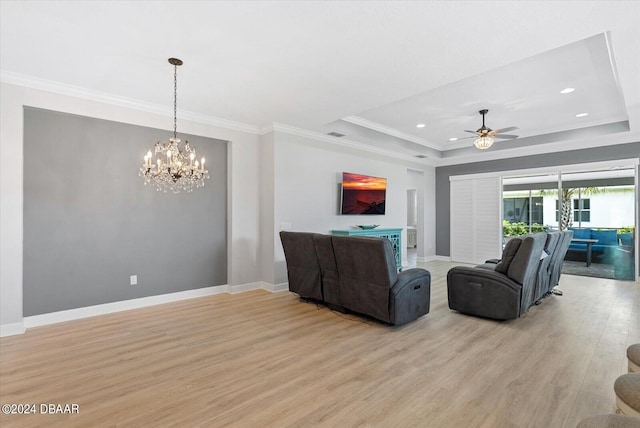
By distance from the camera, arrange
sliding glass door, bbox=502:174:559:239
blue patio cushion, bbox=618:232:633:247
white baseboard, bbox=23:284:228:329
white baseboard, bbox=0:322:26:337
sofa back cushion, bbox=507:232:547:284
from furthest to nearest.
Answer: sliding glass door, bbox=502:174:559:239
blue patio cushion, bbox=618:232:633:247
white baseboard, bbox=23:284:228:329
sofa back cushion, bbox=507:232:547:284
white baseboard, bbox=0:322:26:337

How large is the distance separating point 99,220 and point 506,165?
8.33 m

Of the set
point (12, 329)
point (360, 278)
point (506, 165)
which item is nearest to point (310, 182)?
point (360, 278)

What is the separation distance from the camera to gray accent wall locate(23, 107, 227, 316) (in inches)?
149

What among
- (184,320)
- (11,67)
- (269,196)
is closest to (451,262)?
(269,196)

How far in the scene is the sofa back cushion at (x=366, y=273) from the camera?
3.49m

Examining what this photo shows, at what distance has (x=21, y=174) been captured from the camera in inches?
139

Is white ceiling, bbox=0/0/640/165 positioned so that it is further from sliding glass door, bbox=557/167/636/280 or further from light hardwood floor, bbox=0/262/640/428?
light hardwood floor, bbox=0/262/640/428

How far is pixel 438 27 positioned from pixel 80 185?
4.47 metres

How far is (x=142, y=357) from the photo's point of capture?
2902mm

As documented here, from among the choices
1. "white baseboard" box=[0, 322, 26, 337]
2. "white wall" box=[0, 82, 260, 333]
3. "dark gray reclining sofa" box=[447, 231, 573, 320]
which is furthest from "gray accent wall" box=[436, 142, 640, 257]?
"white baseboard" box=[0, 322, 26, 337]

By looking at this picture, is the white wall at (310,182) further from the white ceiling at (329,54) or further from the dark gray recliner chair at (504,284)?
the dark gray recliner chair at (504,284)

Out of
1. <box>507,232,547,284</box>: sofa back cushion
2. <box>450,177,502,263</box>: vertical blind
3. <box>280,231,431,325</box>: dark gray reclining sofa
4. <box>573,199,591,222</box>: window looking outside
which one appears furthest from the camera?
<box>450,177,502,263</box>: vertical blind

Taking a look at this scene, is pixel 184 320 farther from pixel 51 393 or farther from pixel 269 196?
pixel 269 196

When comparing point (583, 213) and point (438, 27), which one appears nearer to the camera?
point (438, 27)
